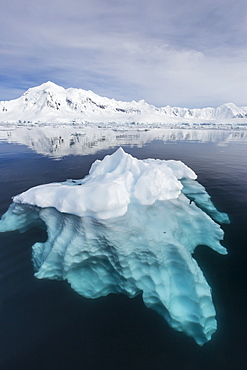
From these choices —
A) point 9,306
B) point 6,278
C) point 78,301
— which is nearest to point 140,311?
point 78,301

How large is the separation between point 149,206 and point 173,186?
215 centimetres

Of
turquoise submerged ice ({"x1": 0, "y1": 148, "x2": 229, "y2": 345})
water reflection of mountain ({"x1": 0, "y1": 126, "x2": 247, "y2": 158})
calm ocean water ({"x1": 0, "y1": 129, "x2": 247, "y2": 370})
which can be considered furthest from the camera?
water reflection of mountain ({"x1": 0, "y1": 126, "x2": 247, "y2": 158})

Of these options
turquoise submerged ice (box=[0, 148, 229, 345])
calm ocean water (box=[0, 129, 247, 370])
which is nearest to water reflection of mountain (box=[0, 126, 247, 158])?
turquoise submerged ice (box=[0, 148, 229, 345])

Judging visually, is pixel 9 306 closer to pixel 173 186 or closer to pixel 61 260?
pixel 61 260

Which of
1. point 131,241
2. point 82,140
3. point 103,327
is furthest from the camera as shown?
point 82,140

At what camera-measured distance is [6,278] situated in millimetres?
5102

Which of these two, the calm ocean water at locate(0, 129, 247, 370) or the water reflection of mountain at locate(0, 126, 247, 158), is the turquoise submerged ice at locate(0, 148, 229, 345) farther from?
the water reflection of mountain at locate(0, 126, 247, 158)

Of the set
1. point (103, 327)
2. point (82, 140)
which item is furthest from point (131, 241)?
point (82, 140)

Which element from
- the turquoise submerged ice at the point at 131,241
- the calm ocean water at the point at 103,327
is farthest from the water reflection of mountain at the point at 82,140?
the calm ocean water at the point at 103,327

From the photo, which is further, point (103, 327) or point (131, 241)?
point (131, 241)

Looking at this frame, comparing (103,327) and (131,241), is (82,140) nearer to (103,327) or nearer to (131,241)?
Answer: (131,241)

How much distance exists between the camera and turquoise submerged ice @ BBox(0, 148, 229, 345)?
4.42 meters

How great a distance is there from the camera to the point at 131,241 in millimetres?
5676

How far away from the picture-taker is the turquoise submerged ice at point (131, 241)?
442 cm
